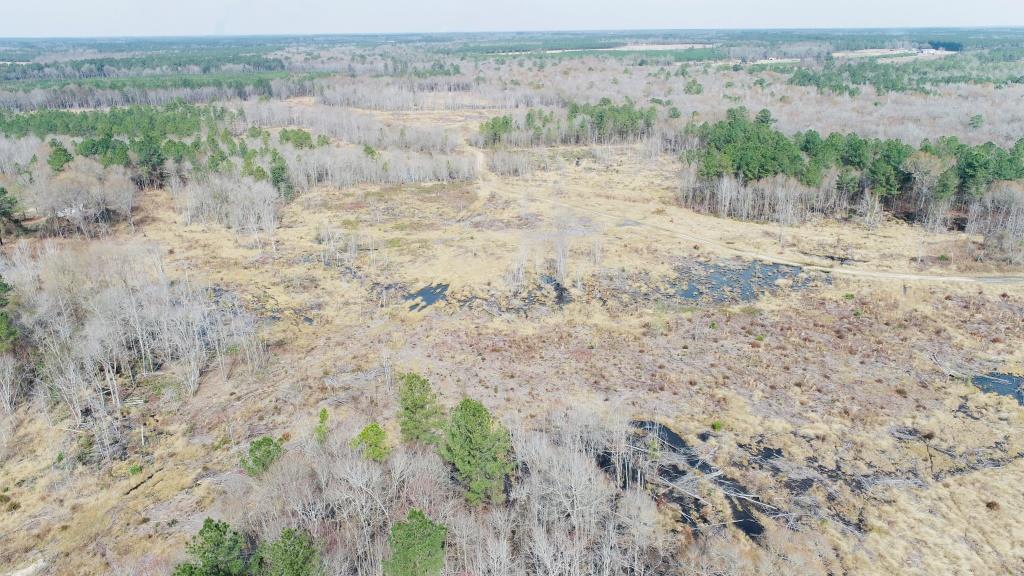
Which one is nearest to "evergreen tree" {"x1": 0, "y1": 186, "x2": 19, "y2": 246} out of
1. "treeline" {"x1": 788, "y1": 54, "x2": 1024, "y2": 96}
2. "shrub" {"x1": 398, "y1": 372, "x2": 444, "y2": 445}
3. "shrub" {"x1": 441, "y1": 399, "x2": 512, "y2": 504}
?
"shrub" {"x1": 398, "y1": 372, "x2": 444, "y2": 445}

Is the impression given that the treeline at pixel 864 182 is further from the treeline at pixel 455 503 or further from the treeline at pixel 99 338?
the treeline at pixel 99 338

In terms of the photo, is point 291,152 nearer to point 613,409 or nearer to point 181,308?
point 181,308

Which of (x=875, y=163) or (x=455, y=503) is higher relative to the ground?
(x=875, y=163)

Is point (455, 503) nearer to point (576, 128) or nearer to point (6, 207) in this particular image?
point (6, 207)

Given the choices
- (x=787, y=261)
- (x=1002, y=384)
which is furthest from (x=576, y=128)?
(x=1002, y=384)

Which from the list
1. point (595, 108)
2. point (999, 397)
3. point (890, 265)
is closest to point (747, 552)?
point (999, 397)
